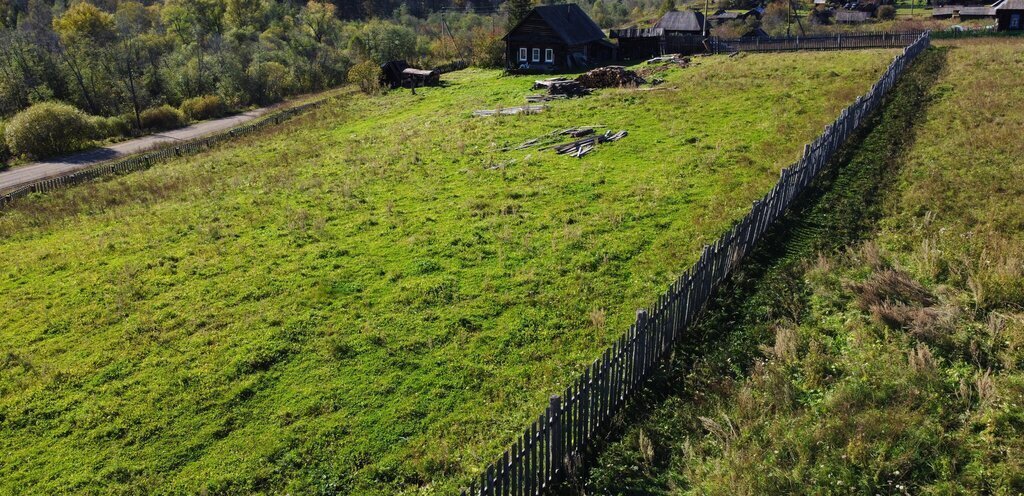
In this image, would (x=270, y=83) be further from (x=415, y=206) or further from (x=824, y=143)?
(x=824, y=143)

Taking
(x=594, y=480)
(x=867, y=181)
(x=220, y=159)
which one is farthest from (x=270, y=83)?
(x=594, y=480)

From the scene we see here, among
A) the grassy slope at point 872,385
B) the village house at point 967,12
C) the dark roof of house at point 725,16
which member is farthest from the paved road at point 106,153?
the village house at point 967,12

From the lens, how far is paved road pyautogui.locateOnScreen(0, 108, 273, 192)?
3675 cm

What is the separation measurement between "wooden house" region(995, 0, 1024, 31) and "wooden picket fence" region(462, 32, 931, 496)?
5564 cm

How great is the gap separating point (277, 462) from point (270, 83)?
63190 millimetres

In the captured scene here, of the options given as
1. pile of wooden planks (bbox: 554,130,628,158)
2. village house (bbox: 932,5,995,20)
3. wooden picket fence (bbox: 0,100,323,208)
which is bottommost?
pile of wooden planks (bbox: 554,130,628,158)

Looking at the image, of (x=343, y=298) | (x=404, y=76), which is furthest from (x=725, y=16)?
(x=343, y=298)

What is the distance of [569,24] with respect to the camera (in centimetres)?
5609

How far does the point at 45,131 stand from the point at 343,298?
38196 millimetres

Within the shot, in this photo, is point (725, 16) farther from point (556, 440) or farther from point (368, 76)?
point (556, 440)

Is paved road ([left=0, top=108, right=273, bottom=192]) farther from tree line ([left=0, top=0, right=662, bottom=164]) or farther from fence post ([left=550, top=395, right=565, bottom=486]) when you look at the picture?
fence post ([left=550, top=395, right=565, bottom=486])

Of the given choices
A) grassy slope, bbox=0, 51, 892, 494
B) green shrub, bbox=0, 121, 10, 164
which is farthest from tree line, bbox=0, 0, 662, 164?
grassy slope, bbox=0, 51, 892, 494

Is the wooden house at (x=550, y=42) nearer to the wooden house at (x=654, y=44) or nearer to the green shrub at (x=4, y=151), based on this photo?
the wooden house at (x=654, y=44)

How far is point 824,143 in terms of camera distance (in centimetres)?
1912
